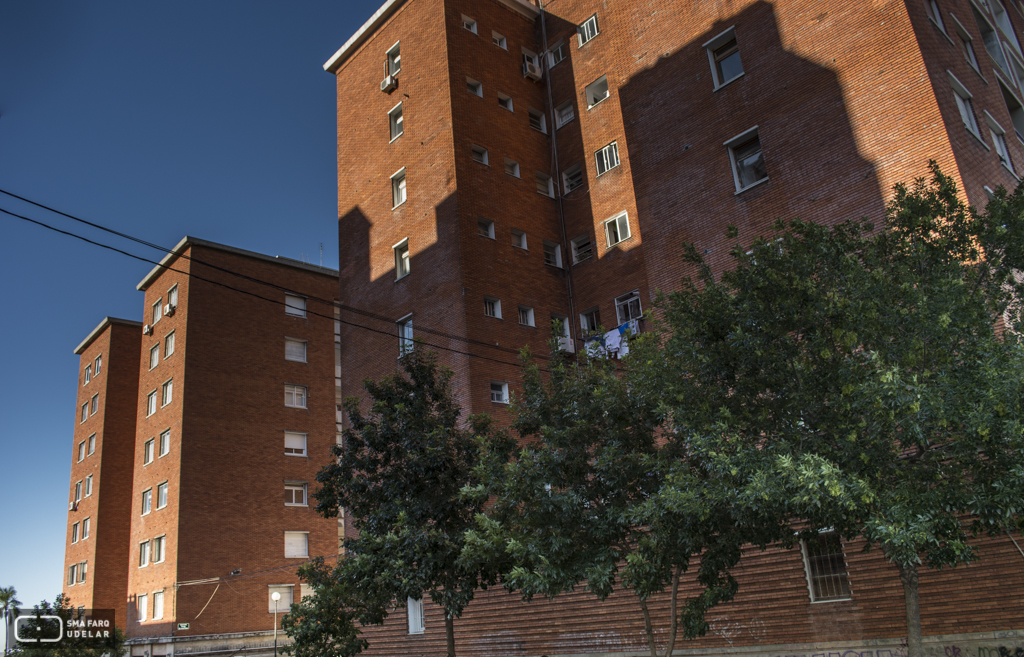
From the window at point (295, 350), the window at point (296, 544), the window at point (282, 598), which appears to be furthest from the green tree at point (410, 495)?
the window at point (295, 350)

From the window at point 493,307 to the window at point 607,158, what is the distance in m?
6.69

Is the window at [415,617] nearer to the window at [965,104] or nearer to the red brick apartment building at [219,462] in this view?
the red brick apartment building at [219,462]

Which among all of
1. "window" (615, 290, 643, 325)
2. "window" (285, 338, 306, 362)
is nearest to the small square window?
"window" (615, 290, 643, 325)

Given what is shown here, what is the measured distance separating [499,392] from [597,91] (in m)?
13.2

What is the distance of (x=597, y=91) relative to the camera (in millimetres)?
31344

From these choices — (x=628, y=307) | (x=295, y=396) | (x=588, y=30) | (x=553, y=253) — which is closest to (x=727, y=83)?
(x=628, y=307)

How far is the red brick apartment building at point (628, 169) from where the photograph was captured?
17391 millimetres

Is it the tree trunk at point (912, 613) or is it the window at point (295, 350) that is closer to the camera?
the tree trunk at point (912, 613)

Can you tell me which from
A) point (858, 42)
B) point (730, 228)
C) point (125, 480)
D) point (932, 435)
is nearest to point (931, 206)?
point (730, 228)

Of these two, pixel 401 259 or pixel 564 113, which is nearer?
pixel 401 259

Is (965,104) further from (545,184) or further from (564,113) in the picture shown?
(564,113)

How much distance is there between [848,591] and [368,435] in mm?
10971

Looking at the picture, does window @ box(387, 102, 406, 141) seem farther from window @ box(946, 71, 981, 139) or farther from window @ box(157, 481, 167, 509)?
Result: window @ box(157, 481, 167, 509)

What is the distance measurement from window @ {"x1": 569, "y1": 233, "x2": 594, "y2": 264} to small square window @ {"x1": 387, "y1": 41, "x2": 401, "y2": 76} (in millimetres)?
10995
